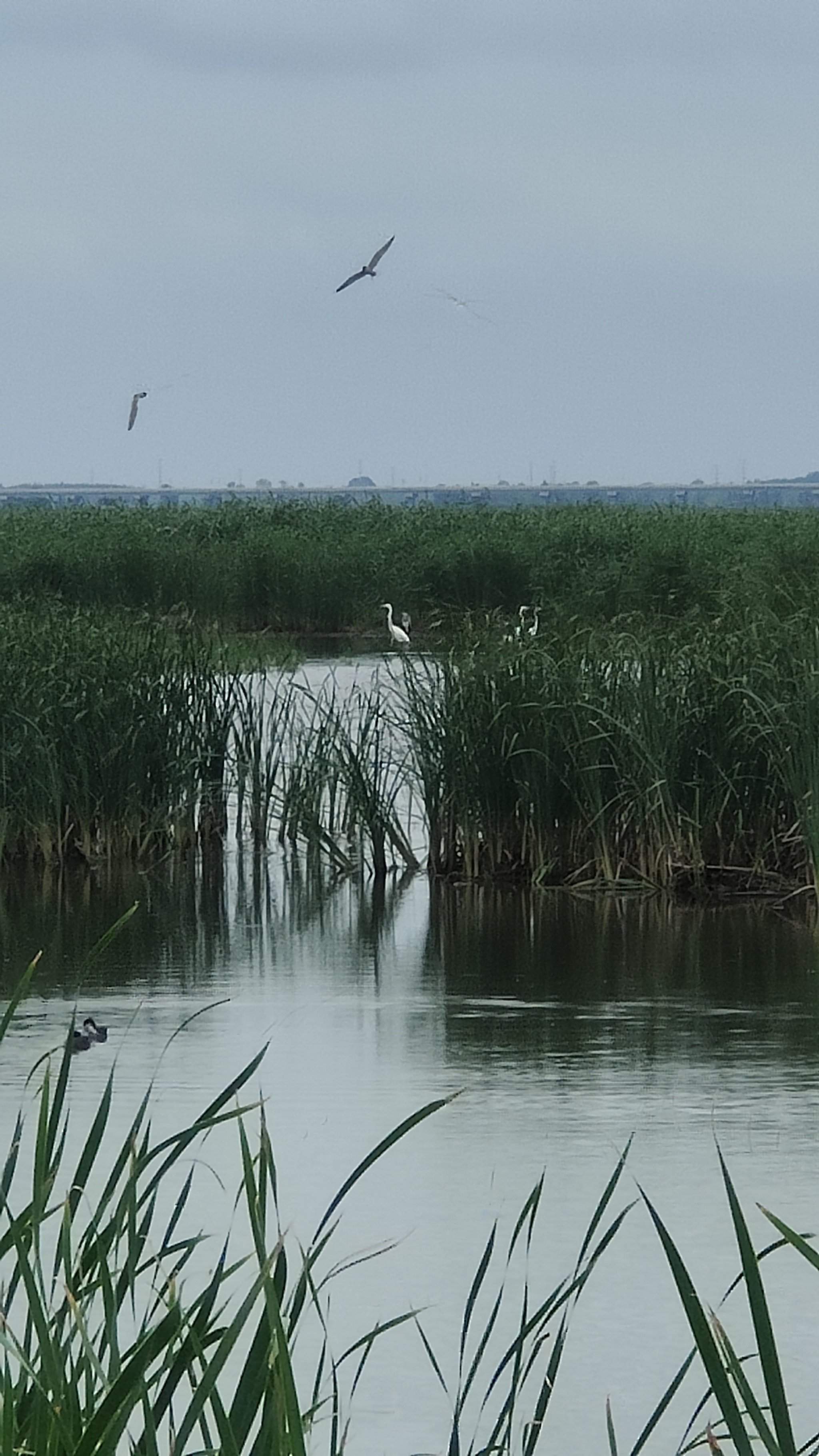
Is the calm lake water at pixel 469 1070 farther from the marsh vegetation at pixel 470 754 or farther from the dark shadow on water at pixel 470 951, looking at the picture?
the marsh vegetation at pixel 470 754

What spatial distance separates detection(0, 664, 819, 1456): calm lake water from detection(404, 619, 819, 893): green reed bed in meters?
0.23

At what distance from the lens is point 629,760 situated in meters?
8.95

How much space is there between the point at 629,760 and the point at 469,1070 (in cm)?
270

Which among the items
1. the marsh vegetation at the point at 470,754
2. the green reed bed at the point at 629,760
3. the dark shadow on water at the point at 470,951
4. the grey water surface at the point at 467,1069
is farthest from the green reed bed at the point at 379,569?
the grey water surface at the point at 467,1069

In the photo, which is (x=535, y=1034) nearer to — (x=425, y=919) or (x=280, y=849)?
(x=425, y=919)

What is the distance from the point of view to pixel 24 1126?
18.3 feet

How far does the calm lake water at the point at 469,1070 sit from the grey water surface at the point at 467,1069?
0.04ft

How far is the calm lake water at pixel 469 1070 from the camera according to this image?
4.34 metres

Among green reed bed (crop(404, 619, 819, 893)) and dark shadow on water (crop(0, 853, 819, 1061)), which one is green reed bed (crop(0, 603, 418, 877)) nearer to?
dark shadow on water (crop(0, 853, 819, 1061))

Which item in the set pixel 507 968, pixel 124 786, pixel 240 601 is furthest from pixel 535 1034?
pixel 240 601

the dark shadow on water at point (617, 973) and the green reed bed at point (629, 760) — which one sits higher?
the green reed bed at point (629, 760)

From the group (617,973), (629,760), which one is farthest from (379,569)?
(617,973)

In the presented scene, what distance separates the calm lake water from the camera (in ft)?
14.3

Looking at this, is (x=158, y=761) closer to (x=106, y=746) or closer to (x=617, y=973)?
(x=106, y=746)
